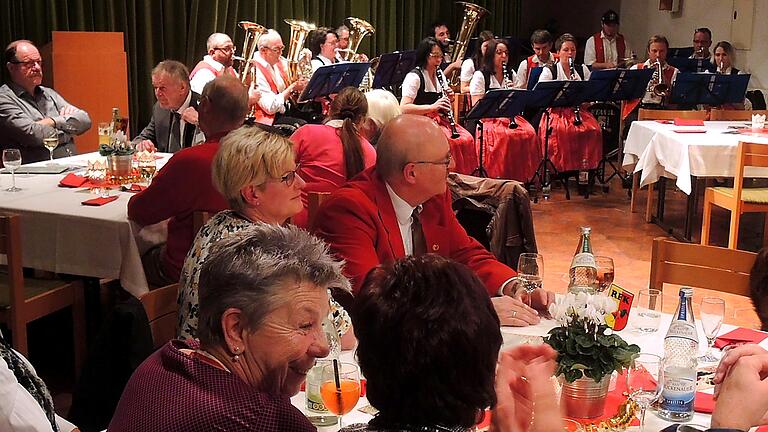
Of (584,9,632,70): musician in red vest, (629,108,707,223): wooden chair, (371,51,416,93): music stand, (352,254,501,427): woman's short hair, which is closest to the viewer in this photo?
(352,254,501,427): woman's short hair

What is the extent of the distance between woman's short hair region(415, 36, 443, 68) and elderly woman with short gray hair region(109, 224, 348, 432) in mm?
6525

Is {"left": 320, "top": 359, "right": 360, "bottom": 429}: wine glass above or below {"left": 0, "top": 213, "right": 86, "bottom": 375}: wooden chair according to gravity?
above

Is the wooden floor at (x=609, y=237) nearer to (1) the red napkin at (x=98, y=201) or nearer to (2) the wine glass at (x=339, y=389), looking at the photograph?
(1) the red napkin at (x=98, y=201)

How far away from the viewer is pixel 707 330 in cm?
231

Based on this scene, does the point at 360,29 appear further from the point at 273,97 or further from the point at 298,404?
the point at 298,404

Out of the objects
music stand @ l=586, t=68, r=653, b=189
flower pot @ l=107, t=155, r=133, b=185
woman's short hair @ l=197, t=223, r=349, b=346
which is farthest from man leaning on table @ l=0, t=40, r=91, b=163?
music stand @ l=586, t=68, r=653, b=189

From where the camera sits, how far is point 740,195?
561 centimetres

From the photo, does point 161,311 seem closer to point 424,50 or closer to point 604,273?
point 604,273

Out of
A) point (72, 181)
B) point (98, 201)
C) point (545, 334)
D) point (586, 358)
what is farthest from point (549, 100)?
point (586, 358)

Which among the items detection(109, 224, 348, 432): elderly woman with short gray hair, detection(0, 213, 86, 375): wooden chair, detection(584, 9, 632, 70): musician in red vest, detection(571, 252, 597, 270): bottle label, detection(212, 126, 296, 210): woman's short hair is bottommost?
detection(0, 213, 86, 375): wooden chair

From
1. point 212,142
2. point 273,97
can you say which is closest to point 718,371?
point 212,142

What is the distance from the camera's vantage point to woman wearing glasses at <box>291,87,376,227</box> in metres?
4.34

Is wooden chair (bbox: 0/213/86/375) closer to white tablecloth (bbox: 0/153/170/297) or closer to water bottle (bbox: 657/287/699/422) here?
white tablecloth (bbox: 0/153/170/297)

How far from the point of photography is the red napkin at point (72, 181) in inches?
169
